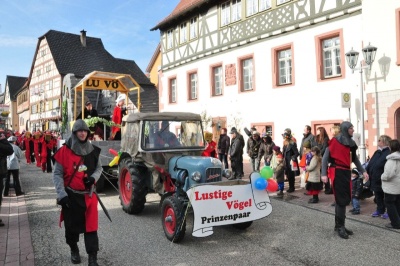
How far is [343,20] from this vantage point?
41.8 ft

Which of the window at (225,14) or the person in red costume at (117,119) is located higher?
the window at (225,14)

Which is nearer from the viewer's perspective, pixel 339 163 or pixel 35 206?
pixel 339 163

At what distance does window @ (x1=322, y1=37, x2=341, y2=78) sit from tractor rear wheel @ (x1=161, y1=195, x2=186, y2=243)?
10134 millimetres

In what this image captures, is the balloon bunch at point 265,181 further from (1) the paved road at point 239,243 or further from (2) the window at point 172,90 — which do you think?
(2) the window at point 172,90

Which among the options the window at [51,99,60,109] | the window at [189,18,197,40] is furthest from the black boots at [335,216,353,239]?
the window at [51,99,60,109]

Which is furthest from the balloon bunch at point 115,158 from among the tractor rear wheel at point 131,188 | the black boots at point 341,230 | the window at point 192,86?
the window at point 192,86

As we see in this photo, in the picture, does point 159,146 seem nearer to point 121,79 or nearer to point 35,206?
point 35,206

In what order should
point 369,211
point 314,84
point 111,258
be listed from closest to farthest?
point 111,258 < point 369,211 < point 314,84

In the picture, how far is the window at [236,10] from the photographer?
16859 millimetres

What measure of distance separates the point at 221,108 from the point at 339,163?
13.0 metres

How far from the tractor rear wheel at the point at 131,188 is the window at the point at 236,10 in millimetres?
11901

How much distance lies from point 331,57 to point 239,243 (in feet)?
33.8

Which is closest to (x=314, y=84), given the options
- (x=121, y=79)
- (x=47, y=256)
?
(x=121, y=79)

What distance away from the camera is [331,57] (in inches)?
530
